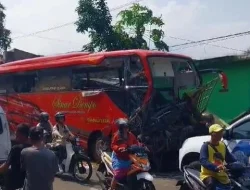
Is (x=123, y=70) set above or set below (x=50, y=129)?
above

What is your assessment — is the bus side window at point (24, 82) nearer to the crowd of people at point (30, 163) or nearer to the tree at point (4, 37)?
the crowd of people at point (30, 163)

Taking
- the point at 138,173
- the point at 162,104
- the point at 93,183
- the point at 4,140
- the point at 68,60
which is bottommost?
the point at 93,183

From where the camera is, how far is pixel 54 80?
14.3m

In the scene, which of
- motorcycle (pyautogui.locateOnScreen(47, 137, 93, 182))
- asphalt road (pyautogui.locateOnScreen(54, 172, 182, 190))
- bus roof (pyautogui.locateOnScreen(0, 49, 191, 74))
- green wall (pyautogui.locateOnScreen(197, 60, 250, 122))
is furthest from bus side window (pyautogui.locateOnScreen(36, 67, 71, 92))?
green wall (pyautogui.locateOnScreen(197, 60, 250, 122))

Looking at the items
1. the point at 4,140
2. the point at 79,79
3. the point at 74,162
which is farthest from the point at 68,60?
the point at 4,140

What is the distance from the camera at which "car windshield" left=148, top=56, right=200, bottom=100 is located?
12234 millimetres

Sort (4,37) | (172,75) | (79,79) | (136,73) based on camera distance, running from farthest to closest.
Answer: (4,37)
(79,79)
(172,75)
(136,73)

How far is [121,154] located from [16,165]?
2257 millimetres

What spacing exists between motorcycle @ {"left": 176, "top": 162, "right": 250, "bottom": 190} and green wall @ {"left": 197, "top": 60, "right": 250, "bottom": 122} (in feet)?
33.5

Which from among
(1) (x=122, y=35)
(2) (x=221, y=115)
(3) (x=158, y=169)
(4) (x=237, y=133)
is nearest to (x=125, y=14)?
(1) (x=122, y=35)

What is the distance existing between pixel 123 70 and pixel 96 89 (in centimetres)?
106

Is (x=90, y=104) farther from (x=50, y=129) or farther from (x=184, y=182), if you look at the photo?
(x=184, y=182)

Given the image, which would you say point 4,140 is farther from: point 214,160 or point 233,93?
point 233,93

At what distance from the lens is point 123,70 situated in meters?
12.3
